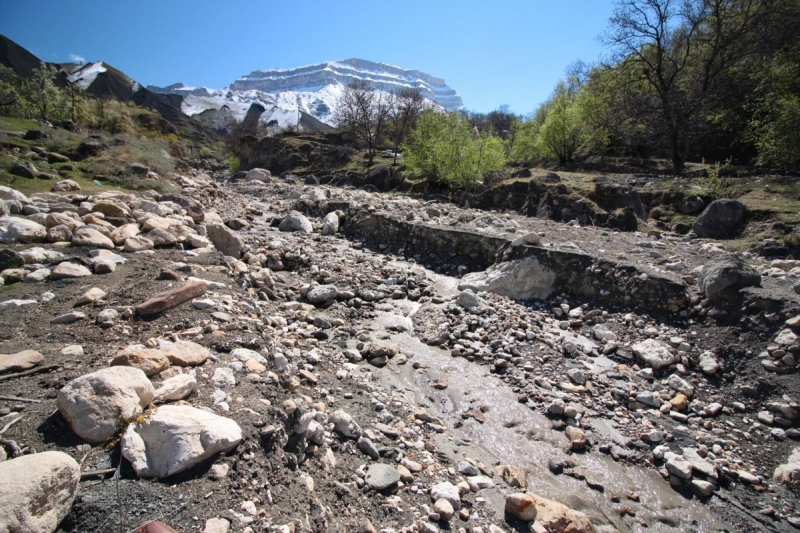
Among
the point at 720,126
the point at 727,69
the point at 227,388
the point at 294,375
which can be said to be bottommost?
the point at 294,375

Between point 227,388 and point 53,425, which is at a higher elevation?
point 53,425

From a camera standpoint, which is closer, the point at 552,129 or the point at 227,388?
the point at 227,388

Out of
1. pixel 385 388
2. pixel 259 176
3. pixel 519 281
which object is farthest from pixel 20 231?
pixel 259 176

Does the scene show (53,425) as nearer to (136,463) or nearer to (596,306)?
(136,463)

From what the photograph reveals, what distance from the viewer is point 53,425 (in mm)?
2426

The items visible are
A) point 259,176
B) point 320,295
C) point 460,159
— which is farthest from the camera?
point 259,176

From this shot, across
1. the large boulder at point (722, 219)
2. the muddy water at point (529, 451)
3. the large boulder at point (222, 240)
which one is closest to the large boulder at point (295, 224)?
the large boulder at point (222, 240)

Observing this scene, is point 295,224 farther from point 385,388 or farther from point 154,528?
point 154,528

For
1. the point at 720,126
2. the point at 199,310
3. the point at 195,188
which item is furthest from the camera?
the point at 720,126

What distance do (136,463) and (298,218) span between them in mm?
12707

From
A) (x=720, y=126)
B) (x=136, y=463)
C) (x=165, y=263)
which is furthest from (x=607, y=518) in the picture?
(x=720, y=126)

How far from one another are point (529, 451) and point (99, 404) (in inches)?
161

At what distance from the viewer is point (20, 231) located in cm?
627

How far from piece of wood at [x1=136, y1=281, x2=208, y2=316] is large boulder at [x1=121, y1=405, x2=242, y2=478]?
7.94 feet
